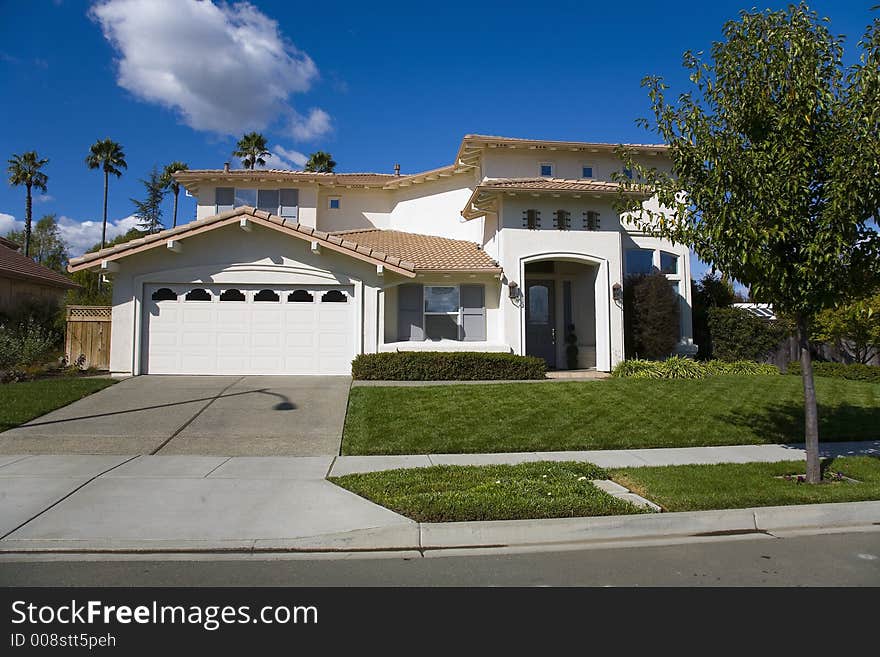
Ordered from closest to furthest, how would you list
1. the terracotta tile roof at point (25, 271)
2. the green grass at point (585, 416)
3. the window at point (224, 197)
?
the green grass at point (585, 416), the window at point (224, 197), the terracotta tile roof at point (25, 271)

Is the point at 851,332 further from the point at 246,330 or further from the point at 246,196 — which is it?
the point at 246,196

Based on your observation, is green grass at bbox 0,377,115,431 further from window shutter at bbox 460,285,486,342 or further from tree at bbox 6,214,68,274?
tree at bbox 6,214,68,274

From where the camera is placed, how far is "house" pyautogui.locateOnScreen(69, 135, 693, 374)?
51.5 feet

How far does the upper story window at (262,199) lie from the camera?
22.5 metres

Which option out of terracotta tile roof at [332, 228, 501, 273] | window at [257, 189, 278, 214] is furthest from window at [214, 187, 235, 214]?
terracotta tile roof at [332, 228, 501, 273]

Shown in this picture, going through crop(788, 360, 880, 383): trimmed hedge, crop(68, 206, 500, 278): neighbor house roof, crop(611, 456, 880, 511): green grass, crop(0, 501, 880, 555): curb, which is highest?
crop(68, 206, 500, 278): neighbor house roof

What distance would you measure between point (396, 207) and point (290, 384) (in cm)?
1165

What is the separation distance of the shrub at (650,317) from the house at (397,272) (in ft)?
2.75

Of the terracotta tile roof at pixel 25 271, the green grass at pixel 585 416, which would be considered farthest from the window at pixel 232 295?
the terracotta tile roof at pixel 25 271

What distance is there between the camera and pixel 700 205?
7.26 meters

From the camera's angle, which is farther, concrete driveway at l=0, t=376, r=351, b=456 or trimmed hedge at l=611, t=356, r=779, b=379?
trimmed hedge at l=611, t=356, r=779, b=379

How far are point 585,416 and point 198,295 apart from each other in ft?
34.8

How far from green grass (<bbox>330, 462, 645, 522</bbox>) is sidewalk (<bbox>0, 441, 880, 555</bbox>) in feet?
0.63

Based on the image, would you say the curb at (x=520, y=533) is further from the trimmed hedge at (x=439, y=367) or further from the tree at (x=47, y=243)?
the tree at (x=47, y=243)
